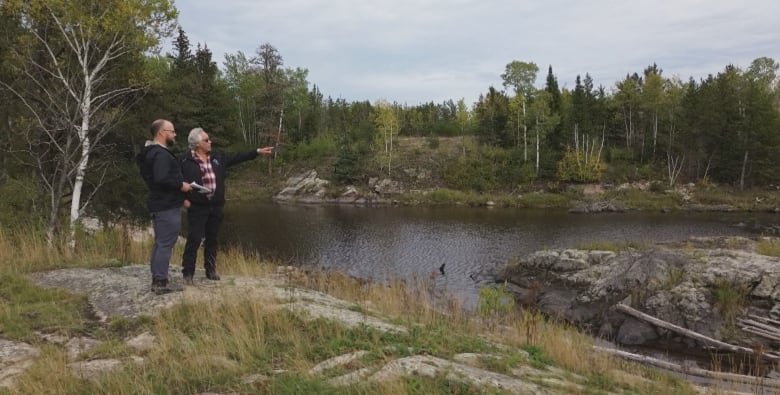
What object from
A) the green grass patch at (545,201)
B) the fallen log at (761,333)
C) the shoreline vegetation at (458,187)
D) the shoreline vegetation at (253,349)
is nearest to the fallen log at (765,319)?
the fallen log at (761,333)

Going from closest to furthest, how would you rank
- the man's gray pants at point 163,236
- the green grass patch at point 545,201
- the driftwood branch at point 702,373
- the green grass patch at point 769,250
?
the man's gray pants at point 163,236, the driftwood branch at point 702,373, the green grass patch at point 769,250, the green grass patch at point 545,201

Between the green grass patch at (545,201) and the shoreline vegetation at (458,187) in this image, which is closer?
the shoreline vegetation at (458,187)

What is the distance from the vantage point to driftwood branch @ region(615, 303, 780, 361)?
11258 millimetres

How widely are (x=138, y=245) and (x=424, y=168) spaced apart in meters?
47.5

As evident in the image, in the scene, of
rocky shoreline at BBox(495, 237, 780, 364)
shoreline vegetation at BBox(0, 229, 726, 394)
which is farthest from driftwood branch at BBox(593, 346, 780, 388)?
rocky shoreline at BBox(495, 237, 780, 364)

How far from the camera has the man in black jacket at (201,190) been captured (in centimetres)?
671

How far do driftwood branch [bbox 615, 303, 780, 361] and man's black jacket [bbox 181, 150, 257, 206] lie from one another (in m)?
11.4

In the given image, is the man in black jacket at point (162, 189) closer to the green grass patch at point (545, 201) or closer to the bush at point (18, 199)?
the bush at point (18, 199)

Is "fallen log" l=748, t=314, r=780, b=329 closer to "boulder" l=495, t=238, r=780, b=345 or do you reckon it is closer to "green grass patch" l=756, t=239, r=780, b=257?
"boulder" l=495, t=238, r=780, b=345

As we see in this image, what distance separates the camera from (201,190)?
21.6 feet

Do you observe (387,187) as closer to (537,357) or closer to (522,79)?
(522,79)

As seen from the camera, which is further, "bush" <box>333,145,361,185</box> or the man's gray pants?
"bush" <box>333,145,361,185</box>

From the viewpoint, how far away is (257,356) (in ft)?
15.8

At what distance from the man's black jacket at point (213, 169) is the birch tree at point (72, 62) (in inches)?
215
